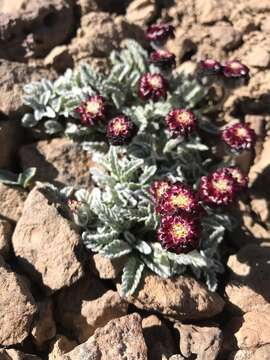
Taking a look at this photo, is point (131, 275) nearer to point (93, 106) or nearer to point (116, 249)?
point (116, 249)

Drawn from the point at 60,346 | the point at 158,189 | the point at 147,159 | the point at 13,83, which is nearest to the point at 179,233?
the point at 158,189

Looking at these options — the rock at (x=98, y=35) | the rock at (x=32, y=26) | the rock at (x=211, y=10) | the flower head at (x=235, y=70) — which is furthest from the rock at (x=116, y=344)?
the rock at (x=211, y=10)

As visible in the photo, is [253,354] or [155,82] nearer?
[253,354]

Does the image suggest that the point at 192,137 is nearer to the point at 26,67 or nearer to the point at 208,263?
the point at 208,263

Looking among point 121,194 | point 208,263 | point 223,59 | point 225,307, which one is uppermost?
point 223,59

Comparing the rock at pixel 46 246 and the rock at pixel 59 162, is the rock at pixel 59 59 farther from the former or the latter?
the rock at pixel 46 246

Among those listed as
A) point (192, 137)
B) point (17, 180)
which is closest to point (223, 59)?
point (192, 137)

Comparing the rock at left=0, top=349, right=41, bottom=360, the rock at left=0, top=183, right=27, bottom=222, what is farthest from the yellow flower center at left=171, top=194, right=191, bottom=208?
the rock at left=0, top=349, right=41, bottom=360
